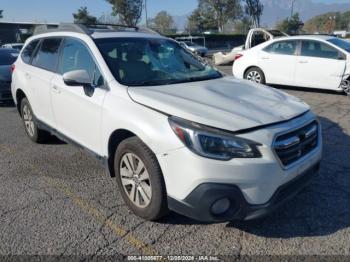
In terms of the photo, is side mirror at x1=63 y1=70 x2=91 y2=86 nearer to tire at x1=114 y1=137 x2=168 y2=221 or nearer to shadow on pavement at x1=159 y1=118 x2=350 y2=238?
tire at x1=114 y1=137 x2=168 y2=221

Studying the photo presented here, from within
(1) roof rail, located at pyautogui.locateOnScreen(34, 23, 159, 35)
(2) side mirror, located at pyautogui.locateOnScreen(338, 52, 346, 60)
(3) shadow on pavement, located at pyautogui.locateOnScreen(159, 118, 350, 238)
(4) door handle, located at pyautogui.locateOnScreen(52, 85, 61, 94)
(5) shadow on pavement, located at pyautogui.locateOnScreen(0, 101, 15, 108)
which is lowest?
(5) shadow on pavement, located at pyautogui.locateOnScreen(0, 101, 15, 108)

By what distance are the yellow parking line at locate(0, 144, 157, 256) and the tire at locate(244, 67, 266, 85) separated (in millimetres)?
7116

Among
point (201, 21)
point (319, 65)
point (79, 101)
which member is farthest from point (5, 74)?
point (201, 21)

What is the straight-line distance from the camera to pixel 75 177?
14.6 feet

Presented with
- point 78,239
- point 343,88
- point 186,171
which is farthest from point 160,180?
point 343,88

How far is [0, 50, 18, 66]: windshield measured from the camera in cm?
1012

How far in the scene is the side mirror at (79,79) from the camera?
365 centimetres

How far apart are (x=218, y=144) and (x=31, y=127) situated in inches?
159

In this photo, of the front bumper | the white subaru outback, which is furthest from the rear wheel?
the front bumper

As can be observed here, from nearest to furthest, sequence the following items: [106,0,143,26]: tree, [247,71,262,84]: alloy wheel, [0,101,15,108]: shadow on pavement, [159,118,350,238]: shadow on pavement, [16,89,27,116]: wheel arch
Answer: [159,118,350,238]: shadow on pavement, [16,89,27,116]: wheel arch, [0,101,15,108]: shadow on pavement, [247,71,262,84]: alloy wheel, [106,0,143,26]: tree

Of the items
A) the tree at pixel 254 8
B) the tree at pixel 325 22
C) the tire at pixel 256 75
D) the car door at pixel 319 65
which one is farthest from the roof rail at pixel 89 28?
the tree at pixel 325 22

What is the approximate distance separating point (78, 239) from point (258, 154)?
5.60ft

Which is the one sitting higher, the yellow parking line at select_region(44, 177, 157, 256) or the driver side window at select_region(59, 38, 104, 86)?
the driver side window at select_region(59, 38, 104, 86)

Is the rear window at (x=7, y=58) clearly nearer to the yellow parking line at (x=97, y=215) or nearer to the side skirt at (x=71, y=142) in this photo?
the side skirt at (x=71, y=142)
